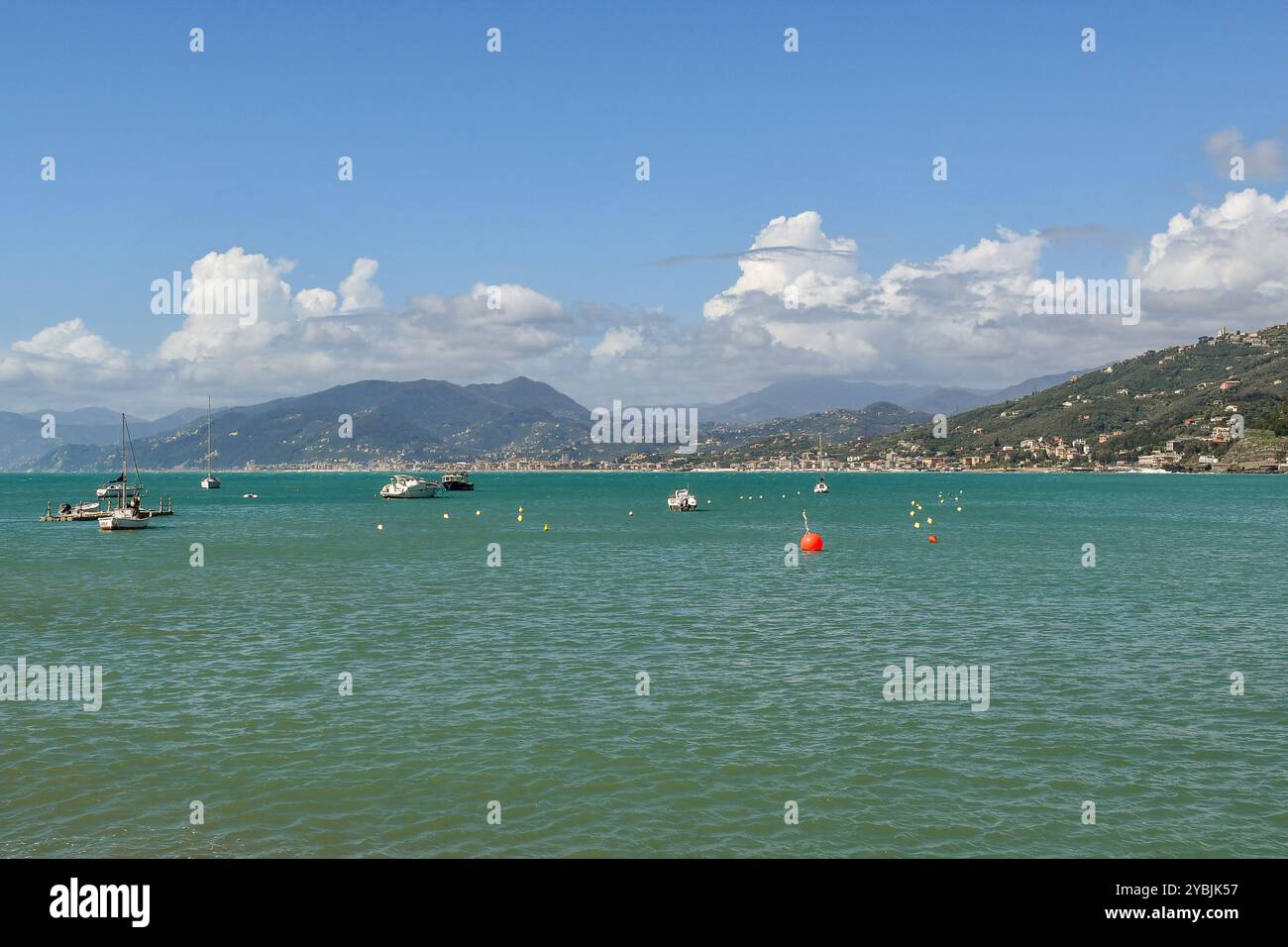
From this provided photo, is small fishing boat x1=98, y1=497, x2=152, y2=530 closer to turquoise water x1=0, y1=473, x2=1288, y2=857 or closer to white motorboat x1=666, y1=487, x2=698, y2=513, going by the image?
turquoise water x1=0, y1=473, x2=1288, y2=857

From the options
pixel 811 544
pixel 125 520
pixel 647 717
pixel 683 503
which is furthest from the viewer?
pixel 683 503

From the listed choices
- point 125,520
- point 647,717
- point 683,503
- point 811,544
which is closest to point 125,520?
point 125,520

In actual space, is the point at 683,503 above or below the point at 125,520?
below

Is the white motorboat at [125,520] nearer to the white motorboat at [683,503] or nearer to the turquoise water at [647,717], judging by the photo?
the turquoise water at [647,717]

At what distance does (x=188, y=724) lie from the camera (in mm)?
28688

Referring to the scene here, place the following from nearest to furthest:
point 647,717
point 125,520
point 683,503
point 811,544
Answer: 1. point 647,717
2. point 811,544
3. point 125,520
4. point 683,503

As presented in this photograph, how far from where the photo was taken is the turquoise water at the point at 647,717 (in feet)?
68.1

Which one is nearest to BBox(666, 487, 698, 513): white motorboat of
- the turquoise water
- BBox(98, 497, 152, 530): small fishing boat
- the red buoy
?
the red buoy

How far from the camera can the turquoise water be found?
2077 centimetres

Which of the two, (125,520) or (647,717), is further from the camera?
(125,520)

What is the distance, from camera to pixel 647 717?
29.5m

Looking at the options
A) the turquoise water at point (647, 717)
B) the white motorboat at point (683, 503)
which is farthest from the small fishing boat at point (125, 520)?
the white motorboat at point (683, 503)

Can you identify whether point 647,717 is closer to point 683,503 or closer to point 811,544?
point 811,544

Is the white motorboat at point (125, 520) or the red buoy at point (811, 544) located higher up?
the white motorboat at point (125, 520)
